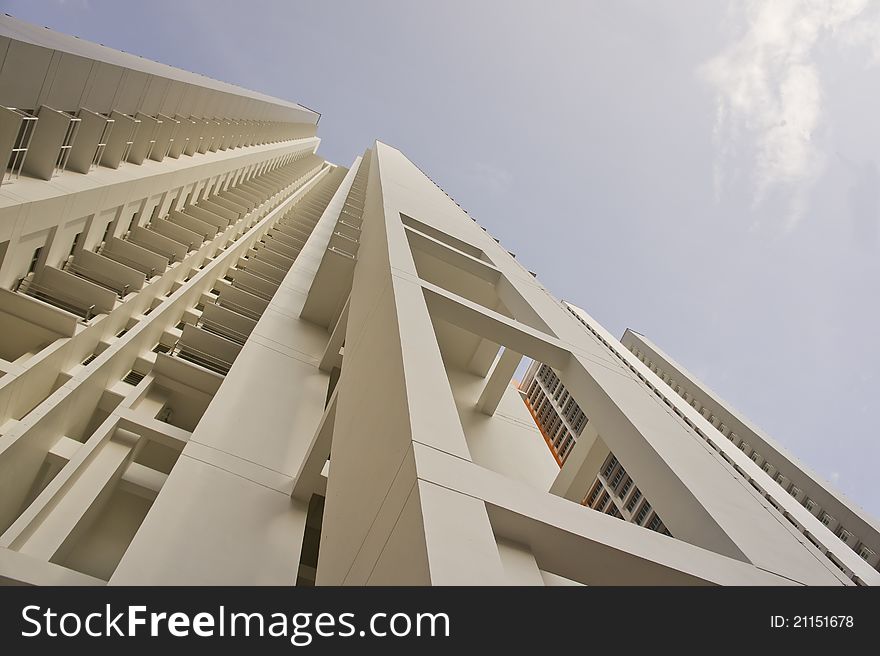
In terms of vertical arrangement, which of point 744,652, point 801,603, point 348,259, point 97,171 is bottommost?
point 97,171

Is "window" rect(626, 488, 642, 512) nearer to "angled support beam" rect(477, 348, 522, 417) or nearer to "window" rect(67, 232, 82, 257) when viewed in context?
"angled support beam" rect(477, 348, 522, 417)

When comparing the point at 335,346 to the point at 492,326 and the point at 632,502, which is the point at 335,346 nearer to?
the point at 492,326

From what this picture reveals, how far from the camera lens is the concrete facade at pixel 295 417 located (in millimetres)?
2795

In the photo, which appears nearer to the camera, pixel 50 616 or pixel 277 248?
pixel 50 616

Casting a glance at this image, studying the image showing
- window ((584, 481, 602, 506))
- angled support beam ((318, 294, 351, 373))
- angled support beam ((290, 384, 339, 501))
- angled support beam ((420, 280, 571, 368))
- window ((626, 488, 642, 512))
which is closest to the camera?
angled support beam ((420, 280, 571, 368))

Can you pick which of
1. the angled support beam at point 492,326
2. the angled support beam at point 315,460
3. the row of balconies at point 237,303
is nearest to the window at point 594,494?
the row of balconies at point 237,303

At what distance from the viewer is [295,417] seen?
8508 mm


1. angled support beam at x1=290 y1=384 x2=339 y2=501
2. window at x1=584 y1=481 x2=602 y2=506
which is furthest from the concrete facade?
window at x1=584 y1=481 x2=602 y2=506

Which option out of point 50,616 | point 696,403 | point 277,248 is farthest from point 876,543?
point 50,616

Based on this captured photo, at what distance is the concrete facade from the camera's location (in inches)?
110

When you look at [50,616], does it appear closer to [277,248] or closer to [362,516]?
[362,516]

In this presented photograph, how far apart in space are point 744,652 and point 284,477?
5903 millimetres

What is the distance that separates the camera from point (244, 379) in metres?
9.12

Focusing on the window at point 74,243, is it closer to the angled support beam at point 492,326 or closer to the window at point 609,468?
the angled support beam at point 492,326
